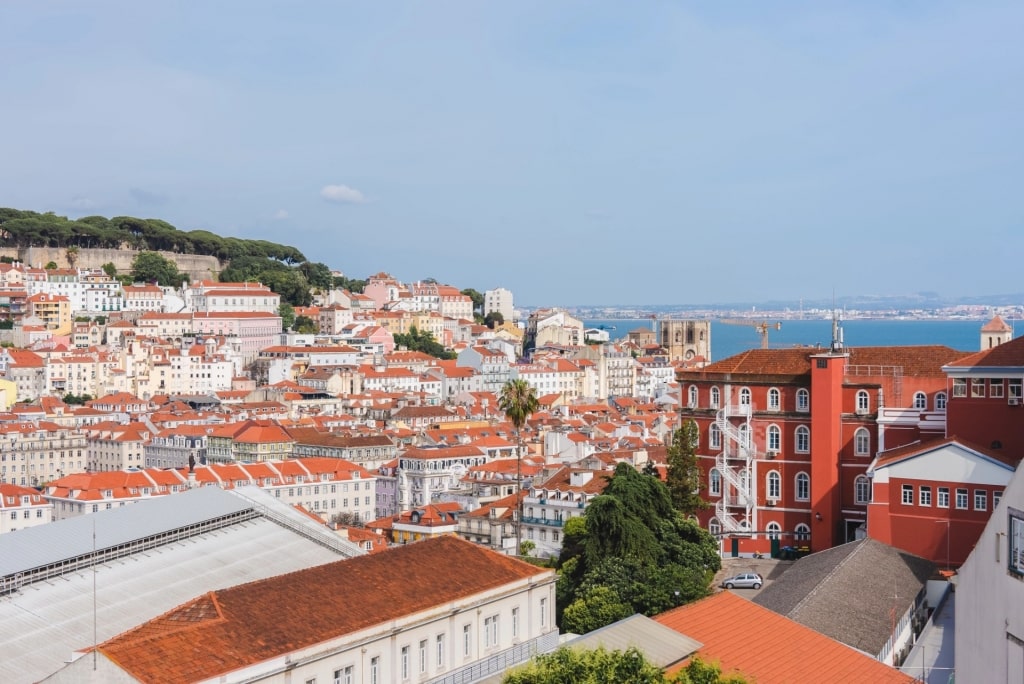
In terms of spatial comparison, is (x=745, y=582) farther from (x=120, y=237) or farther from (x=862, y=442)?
(x=120, y=237)

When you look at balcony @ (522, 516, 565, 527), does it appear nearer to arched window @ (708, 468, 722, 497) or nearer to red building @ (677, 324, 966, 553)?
red building @ (677, 324, 966, 553)

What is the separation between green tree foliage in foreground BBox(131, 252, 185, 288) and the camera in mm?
140000

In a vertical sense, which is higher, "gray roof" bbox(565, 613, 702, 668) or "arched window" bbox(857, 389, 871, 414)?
"arched window" bbox(857, 389, 871, 414)

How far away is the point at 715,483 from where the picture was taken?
1528 inches

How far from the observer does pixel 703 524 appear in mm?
39125

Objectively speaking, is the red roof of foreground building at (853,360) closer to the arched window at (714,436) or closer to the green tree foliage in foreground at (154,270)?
the arched window at (714,436)

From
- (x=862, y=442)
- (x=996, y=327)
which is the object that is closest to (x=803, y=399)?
(x=862, y=442)

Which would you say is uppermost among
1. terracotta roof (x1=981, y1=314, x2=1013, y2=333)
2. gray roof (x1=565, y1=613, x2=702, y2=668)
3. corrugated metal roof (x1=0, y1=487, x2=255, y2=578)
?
terracotta roof (x1=981, y1=314, x2=1013, y2=333)

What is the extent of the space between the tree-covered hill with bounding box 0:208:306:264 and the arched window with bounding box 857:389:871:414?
12360 cm

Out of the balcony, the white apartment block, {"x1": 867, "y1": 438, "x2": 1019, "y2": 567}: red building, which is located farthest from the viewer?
the white apartment block

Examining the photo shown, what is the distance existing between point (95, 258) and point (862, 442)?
12123cm

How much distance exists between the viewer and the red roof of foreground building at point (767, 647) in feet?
66.8

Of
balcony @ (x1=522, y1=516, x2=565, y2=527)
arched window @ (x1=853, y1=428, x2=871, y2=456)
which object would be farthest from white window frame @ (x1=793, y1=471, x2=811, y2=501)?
balcony @ (x1=522, y1=516, x2=565, y2=527)

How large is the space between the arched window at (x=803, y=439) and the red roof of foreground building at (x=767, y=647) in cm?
1449
